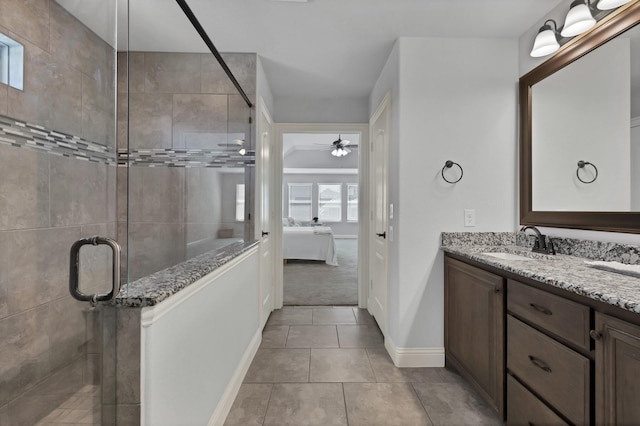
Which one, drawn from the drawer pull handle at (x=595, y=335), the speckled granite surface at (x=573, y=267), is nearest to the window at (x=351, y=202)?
the speckled granite surface at (x=573, y=267)

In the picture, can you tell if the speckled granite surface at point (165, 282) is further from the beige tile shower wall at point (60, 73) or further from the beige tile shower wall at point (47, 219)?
the beige tile shower wall at point (60, 73)

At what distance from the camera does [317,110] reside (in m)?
3.42

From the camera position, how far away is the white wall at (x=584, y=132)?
4.99 ft

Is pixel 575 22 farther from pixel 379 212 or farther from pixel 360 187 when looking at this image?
pixel 360 187

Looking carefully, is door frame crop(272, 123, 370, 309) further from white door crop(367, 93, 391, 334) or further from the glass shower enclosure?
the glass shower enclosure

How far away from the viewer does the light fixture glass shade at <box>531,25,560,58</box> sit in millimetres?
1832

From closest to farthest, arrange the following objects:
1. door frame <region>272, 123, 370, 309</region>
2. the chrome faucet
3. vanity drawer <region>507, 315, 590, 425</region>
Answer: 1. vanity drawer <region>507, 315, 590, 425</region>
2. the chrome faucet
3. door frame <region>272, 123, 370, 309</region>

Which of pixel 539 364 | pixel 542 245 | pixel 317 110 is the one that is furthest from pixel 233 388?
pixel 317 110

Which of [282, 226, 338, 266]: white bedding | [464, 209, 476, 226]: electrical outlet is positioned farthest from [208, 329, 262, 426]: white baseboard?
[282, 226, 338, 266]: white bedding

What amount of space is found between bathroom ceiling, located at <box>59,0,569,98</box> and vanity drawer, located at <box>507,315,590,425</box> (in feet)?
6.16

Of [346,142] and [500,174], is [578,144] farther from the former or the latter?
[346,142]

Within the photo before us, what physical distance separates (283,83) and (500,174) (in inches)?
85.6

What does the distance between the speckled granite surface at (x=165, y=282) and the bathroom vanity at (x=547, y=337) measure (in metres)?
1.41

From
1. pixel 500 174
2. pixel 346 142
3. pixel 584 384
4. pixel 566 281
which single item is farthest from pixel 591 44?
pixel 346 142
